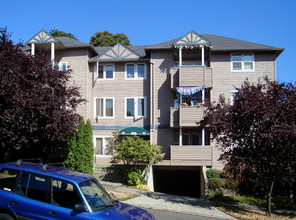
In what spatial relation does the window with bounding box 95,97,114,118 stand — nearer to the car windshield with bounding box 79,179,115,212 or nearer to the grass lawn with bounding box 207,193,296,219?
the grass lawn with bounding box 207,193,296,219

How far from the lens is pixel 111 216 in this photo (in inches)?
219

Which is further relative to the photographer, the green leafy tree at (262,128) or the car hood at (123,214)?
the green leafy tree at (262,128)

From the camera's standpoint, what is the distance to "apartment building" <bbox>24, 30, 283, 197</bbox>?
18.9m

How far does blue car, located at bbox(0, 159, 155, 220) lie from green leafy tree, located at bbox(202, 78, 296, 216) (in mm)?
5290

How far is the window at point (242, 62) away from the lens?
64.7 feet

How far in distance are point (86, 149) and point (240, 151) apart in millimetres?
9139

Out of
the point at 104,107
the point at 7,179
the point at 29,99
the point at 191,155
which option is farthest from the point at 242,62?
the point at 7,179

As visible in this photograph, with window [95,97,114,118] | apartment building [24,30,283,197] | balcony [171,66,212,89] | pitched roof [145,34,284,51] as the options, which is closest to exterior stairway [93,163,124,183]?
apartment building [24,30,283,197]

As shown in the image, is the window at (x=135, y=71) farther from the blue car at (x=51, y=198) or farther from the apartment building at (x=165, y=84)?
the blue car at (x=51, y=198)

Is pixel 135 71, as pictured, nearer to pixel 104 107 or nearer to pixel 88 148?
pixel 104 107

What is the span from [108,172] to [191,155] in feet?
17.3

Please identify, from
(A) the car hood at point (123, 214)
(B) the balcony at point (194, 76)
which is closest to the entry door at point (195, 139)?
(B) the balcony at point (194, 76)

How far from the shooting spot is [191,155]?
1806cm

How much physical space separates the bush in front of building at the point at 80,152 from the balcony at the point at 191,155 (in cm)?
526
